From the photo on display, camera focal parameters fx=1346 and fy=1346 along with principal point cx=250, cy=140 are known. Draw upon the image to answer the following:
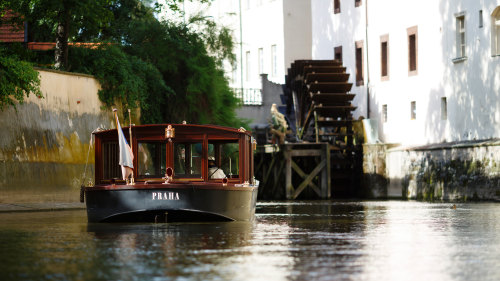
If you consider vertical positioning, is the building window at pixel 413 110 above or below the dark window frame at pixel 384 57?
below

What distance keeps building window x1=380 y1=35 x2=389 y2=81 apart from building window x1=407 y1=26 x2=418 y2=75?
2354mm

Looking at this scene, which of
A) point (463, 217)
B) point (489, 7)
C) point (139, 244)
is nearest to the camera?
point (139, 244)

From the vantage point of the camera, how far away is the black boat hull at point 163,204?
24484 mm

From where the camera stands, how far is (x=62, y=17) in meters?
39.6

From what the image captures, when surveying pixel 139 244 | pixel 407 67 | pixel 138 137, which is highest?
pixel 407 67

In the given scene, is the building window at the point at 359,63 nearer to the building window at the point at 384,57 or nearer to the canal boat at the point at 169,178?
the building window at the point at 384,57

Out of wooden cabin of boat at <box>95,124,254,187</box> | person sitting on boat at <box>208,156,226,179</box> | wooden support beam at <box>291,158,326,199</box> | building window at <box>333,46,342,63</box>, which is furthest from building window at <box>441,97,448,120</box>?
person sitting on boat at <box>208,156,226,179</box>

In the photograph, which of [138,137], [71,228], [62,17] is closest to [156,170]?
[138,137]

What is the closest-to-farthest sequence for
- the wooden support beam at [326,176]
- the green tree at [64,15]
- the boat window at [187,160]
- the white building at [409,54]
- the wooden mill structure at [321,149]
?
the boat window at [187,160] < the green tree at [64,15] < the white building at [409,54] < the wooden support beam at [326,176] < the wooden mill structure at [321,149]

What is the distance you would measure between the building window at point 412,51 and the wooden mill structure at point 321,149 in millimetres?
3210

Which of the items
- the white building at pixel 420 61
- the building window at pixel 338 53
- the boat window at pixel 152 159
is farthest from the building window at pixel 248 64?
the boat window at pixel 152 159

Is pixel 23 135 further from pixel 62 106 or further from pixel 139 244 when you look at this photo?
pixel 139 244

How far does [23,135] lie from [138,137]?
1064 centimetres

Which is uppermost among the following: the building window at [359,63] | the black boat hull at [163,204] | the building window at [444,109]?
the building window at [359,63]
